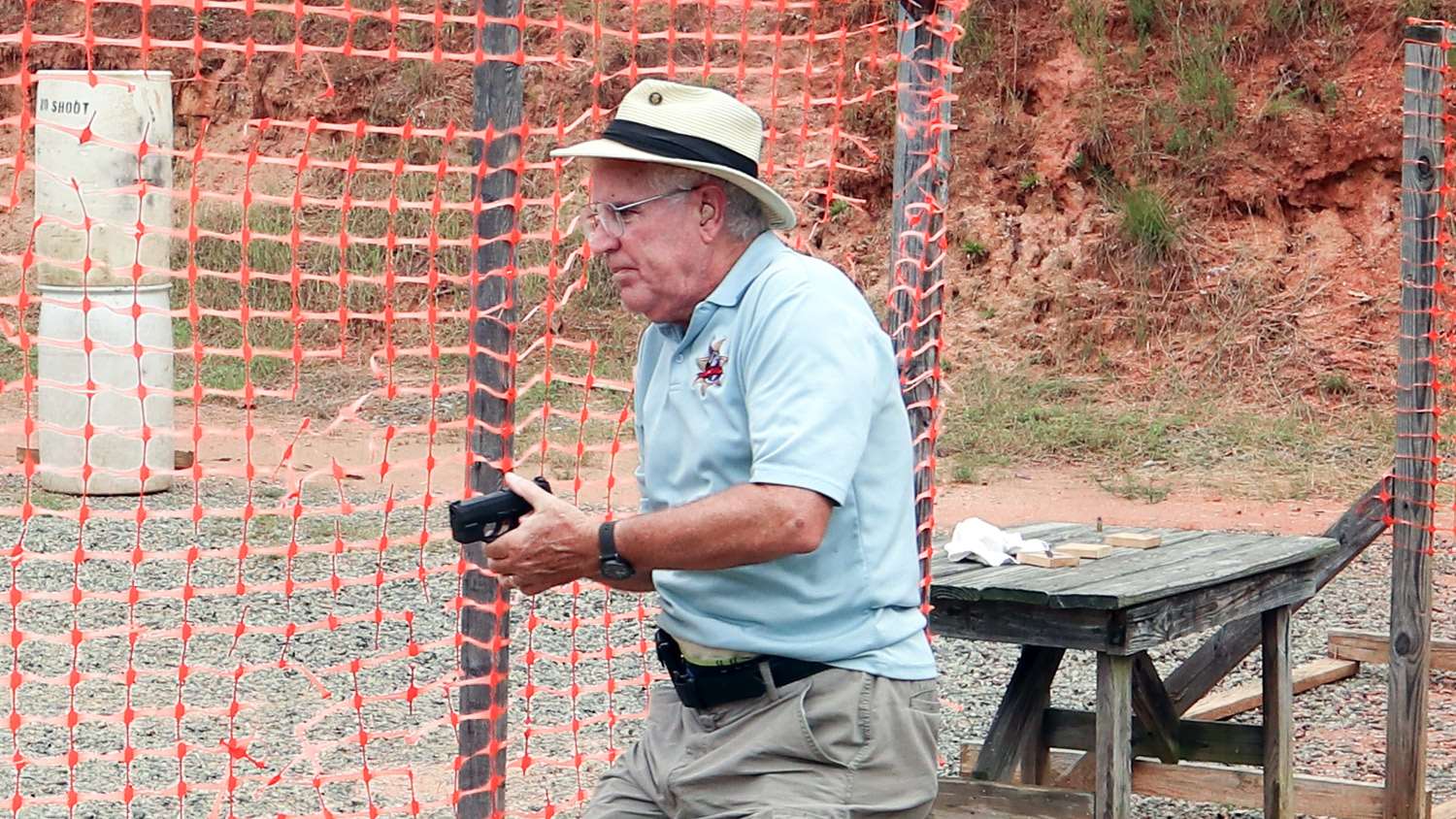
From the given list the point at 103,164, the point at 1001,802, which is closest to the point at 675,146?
the point at 1001,802

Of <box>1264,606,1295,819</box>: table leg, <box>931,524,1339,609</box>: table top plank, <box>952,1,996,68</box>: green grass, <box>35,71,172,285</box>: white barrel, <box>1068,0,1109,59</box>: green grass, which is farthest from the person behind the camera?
<box>952,1,996,68</box>: green grass

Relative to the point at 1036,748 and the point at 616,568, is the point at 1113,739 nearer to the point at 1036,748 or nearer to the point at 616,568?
the point at 1036,748

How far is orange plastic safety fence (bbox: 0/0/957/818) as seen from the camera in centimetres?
518

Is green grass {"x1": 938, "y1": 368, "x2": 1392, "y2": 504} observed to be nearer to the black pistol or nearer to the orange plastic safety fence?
the orange plastic safety fence

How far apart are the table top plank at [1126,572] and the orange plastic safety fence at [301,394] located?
18.5 inches

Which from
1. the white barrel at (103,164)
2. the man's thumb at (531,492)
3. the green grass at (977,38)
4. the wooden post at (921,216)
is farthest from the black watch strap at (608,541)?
the green grass at (977,38)

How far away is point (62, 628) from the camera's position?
770 centimetres

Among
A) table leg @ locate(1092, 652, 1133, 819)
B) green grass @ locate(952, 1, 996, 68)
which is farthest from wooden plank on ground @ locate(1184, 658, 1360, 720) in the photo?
green grass @ locate(952, 1, 996, 68)

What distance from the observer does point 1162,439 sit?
42.0 ft

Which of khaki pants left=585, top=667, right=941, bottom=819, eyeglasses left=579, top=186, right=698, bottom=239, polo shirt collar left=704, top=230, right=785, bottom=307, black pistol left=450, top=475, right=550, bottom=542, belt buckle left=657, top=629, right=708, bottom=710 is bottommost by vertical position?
khaki pants left=585, top=667, right=941, bottom=819

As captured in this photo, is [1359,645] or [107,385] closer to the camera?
[1359,645]

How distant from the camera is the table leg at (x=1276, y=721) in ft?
18.3

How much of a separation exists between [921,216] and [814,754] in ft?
5.49

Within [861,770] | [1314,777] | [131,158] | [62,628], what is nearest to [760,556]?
[861,770]
